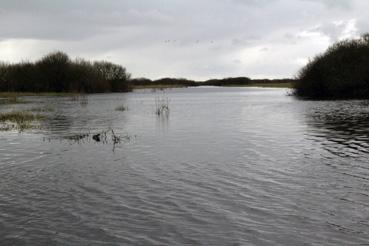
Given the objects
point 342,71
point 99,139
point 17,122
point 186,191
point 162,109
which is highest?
point 342,71

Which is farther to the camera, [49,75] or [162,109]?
[49,75]

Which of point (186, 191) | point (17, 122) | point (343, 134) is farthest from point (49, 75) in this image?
point (186, 191)

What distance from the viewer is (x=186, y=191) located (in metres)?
11.8

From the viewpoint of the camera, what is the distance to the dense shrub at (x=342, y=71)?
59875mm

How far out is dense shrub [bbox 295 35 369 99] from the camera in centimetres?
5988

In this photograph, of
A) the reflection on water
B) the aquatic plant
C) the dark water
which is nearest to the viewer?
the dark water

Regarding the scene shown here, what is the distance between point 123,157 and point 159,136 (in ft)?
21.7

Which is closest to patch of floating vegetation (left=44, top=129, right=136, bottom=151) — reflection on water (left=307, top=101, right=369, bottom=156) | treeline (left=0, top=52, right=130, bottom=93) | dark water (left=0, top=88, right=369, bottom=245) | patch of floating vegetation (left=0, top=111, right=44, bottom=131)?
dark water (left=0, top=88, right=369, bottom=245)

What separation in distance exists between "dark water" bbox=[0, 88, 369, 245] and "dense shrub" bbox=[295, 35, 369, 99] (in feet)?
135

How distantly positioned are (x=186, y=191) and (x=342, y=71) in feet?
177

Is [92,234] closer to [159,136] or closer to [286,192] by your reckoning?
[286,192]

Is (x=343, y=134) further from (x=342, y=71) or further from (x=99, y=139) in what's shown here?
(x=342, y=71)

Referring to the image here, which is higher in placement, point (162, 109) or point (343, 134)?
point (162, 109)

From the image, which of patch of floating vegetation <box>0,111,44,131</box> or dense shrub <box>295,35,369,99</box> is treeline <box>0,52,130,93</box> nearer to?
dense shrub <box>295,35,369,99</box>
